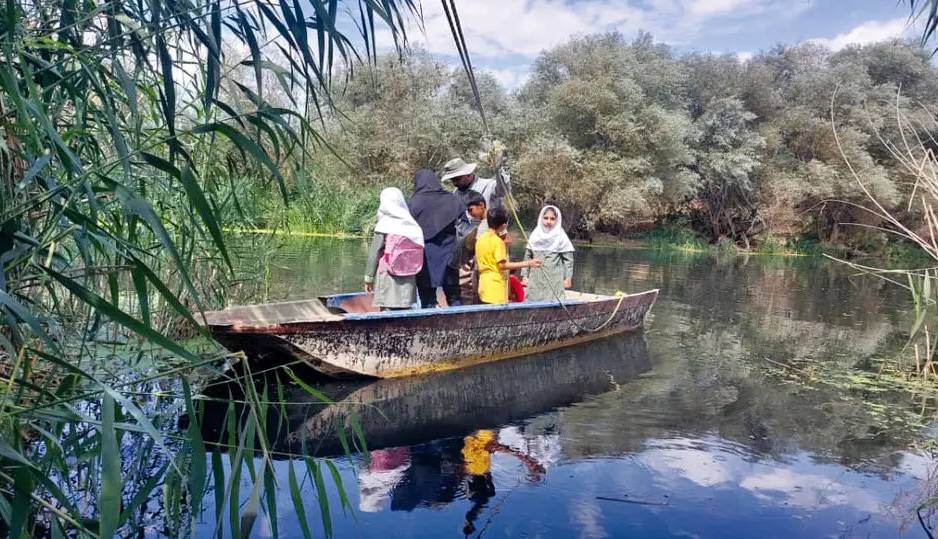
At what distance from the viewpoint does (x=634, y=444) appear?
465 cm

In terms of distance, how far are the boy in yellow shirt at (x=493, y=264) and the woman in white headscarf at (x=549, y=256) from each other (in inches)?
26.6

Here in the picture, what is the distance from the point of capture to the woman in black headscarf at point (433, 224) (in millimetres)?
6238

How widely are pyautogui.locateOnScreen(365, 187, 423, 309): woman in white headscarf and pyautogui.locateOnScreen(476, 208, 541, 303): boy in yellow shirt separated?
650mm

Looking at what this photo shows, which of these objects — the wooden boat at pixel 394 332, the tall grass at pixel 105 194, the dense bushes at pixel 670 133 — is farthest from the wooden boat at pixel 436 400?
the dense bushes at pixel 670 133

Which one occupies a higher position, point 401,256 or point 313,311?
point 401,256

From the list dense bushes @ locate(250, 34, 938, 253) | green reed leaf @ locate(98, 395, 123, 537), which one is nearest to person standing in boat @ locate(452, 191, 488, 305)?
green reed leaf @ locate(98, 395, 123, 537)

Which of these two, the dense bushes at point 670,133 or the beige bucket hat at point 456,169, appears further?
the dense bushes at point 670,133

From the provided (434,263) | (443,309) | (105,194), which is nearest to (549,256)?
(434,263)

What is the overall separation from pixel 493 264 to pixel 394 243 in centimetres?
100

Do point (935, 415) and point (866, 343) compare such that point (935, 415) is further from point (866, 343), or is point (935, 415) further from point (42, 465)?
point (42, 465)

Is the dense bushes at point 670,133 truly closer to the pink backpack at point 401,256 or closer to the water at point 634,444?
the water at point 634,444

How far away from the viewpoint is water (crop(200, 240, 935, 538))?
11.7 ft

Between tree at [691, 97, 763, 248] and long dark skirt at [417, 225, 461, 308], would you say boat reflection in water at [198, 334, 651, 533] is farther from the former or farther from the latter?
tree at [691, 97, 763, 248]

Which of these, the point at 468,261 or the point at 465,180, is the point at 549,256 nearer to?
the point at 468,261
